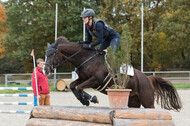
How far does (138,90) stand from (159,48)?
920 inches

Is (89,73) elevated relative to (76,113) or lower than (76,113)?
elevated

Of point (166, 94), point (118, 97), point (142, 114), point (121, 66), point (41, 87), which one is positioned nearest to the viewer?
point (142, 114)

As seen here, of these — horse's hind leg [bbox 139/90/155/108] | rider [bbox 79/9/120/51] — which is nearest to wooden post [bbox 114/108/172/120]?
horse's hind leg [bbox 139/90/155/108]

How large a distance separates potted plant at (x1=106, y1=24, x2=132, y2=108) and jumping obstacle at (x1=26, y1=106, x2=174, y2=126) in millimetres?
143

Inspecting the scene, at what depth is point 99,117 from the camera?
159 inches

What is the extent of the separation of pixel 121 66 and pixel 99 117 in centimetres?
88

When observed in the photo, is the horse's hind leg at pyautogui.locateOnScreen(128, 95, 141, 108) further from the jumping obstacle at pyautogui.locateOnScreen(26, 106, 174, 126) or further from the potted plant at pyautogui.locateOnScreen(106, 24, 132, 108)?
the jumping obstacle at pyautogui.locateOnScreen(26, 106, 174, 126)

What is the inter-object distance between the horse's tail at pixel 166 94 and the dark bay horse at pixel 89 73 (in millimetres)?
308

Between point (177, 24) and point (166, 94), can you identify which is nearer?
point (166, 94)

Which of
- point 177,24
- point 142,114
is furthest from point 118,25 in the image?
point 142,114

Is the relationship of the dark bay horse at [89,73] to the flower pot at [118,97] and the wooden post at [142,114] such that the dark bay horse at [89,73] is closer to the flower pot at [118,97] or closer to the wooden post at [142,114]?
the flower pot at [118,97]

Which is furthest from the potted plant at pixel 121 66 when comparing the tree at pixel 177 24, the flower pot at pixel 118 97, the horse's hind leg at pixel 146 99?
the tree at pixel 177 24

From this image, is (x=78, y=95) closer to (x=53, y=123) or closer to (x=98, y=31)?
(x=53, y=123)

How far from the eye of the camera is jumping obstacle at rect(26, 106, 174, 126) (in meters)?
3.85
